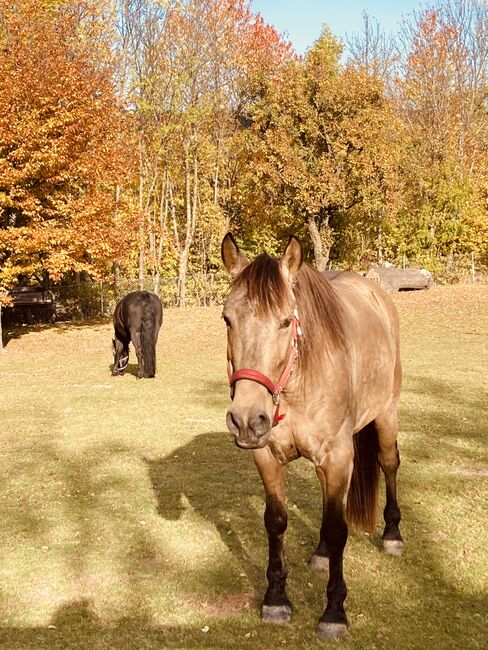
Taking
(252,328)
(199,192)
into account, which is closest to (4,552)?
(252,328)

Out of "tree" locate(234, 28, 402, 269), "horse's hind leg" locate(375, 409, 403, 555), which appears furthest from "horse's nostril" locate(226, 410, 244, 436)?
"tree" locate(234, 28, 402, 269)

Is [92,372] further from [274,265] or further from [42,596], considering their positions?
[274,265]

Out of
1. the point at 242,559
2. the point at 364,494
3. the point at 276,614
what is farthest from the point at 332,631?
the point at 364,494

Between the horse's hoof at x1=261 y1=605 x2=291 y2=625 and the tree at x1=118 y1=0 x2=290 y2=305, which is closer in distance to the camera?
the horse's hoof at x1=261 y1=605 x2=291 y2=625

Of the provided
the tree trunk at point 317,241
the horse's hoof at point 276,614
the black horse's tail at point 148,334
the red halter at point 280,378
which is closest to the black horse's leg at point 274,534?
the horse's hoof at point 276,614

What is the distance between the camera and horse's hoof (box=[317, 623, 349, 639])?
3.70 metres

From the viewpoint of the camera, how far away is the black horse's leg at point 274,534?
12.9ft

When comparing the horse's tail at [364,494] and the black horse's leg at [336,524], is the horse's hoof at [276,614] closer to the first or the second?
the black horse's leg at [336,524]

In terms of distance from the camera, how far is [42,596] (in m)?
4.32

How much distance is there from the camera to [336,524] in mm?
3842

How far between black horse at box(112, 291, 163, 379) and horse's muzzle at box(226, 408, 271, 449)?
10.5 meters

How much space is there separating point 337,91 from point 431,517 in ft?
89.7

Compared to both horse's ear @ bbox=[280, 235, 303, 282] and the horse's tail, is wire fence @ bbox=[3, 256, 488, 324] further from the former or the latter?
horse's ear @ bbox=[280, 235, 303, 282]

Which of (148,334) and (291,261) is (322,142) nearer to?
(148,334)
